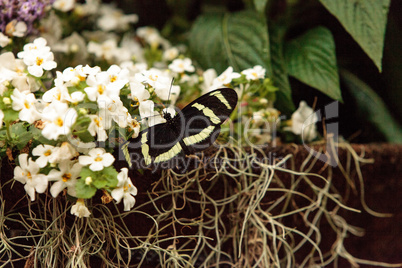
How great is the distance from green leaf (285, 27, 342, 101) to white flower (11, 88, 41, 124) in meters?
0.56

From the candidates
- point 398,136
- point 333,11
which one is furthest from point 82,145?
point 398,136

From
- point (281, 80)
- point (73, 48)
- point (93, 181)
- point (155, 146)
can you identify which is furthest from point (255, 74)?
point (73, 48)

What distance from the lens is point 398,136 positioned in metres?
1.04

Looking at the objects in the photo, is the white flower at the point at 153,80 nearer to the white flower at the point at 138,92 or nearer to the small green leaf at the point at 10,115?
the white flower at the point at 138,92

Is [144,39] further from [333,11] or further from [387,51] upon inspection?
[387,51]

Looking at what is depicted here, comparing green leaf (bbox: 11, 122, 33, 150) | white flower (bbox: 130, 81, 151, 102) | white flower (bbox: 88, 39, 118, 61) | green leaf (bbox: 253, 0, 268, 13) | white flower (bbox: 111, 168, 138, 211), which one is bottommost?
white flower (bbox: 88, 39, 118, 61)

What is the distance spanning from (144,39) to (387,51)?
0.74m

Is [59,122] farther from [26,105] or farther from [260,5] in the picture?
[260,5]

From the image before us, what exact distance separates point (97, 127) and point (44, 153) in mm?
81

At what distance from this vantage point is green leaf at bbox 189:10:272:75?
842mm

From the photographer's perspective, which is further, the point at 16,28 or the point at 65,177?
the point at 16,28

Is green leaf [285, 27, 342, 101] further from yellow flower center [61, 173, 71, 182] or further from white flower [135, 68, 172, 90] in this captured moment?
yellow flower center [61, 173, 71, 182]

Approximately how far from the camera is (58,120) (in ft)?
1.60

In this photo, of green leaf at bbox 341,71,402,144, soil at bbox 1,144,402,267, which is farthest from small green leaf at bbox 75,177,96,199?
green leaf at bbox 341,71,402,144
